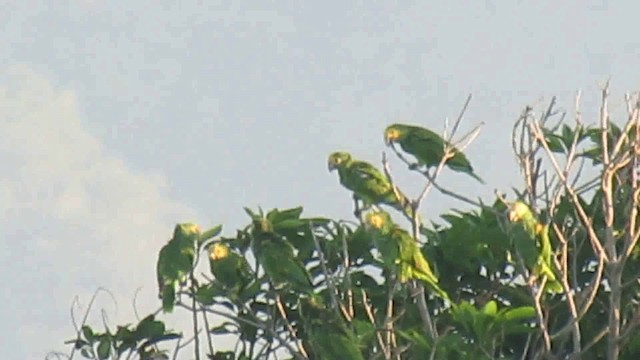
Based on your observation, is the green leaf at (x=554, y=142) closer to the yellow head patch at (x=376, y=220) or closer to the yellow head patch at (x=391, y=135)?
the yellow head patch at (x=391, y=135)

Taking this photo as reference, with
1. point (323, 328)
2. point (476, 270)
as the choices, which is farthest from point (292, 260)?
point (476, 270)

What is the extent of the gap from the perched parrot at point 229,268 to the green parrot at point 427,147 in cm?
74

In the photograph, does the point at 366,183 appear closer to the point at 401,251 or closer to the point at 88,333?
the point at 401,251

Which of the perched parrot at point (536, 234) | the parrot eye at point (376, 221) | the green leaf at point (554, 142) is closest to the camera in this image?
the perched parrot at point (536, 234)

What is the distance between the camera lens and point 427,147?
6555 millimetres

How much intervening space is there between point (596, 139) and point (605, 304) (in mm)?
678

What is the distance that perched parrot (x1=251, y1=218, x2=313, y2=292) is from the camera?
6473mm

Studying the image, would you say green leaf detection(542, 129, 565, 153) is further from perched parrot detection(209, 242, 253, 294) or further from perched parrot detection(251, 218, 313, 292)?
perched parrot detection(209, 242, 253, 294)

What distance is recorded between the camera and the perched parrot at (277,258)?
647 cm

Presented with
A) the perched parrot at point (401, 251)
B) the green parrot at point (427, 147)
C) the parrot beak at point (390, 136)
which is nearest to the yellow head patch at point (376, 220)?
the perched parrot at point (401, 251)

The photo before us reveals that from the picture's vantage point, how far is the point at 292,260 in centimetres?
648

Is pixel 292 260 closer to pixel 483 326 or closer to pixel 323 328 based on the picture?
pixel 323 328

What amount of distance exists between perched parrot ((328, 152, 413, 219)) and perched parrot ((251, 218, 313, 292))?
1.13 feet

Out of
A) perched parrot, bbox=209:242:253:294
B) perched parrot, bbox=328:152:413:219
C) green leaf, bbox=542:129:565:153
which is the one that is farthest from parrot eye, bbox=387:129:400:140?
perched parrot, bbox=209:242:253:294
